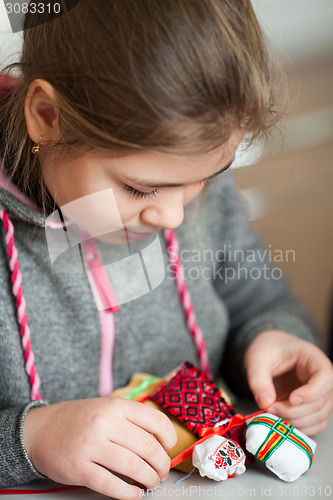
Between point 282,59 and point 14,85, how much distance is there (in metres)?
0.28

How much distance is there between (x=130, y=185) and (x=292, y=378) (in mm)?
329

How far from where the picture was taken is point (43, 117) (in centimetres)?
50

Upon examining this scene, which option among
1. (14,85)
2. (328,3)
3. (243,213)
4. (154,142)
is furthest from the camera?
(328,3)

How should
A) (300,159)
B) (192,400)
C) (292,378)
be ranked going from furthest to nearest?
(300,159) → (292,378) → (192,400)

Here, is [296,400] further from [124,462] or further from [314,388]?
[124,462]

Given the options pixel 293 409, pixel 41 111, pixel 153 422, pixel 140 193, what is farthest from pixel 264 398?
pixel 41 111

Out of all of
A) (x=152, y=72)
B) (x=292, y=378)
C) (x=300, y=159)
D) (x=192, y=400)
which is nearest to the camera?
(x=152, y=72)

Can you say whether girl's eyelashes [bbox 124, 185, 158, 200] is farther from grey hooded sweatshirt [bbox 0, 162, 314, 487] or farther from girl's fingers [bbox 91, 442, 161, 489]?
girl's fingers [bbox 91, 442, 161, 489]

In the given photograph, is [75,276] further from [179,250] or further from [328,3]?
[328,3]

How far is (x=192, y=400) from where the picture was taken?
0.55 m

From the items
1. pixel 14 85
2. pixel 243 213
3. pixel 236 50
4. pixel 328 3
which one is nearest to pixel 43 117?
pixel 14 85

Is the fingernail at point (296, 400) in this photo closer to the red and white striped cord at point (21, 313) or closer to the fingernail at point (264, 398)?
the fingernail at point (264, 398)

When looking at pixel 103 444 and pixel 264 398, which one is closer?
pixel 103 444

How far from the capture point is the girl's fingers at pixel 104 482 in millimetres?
476
